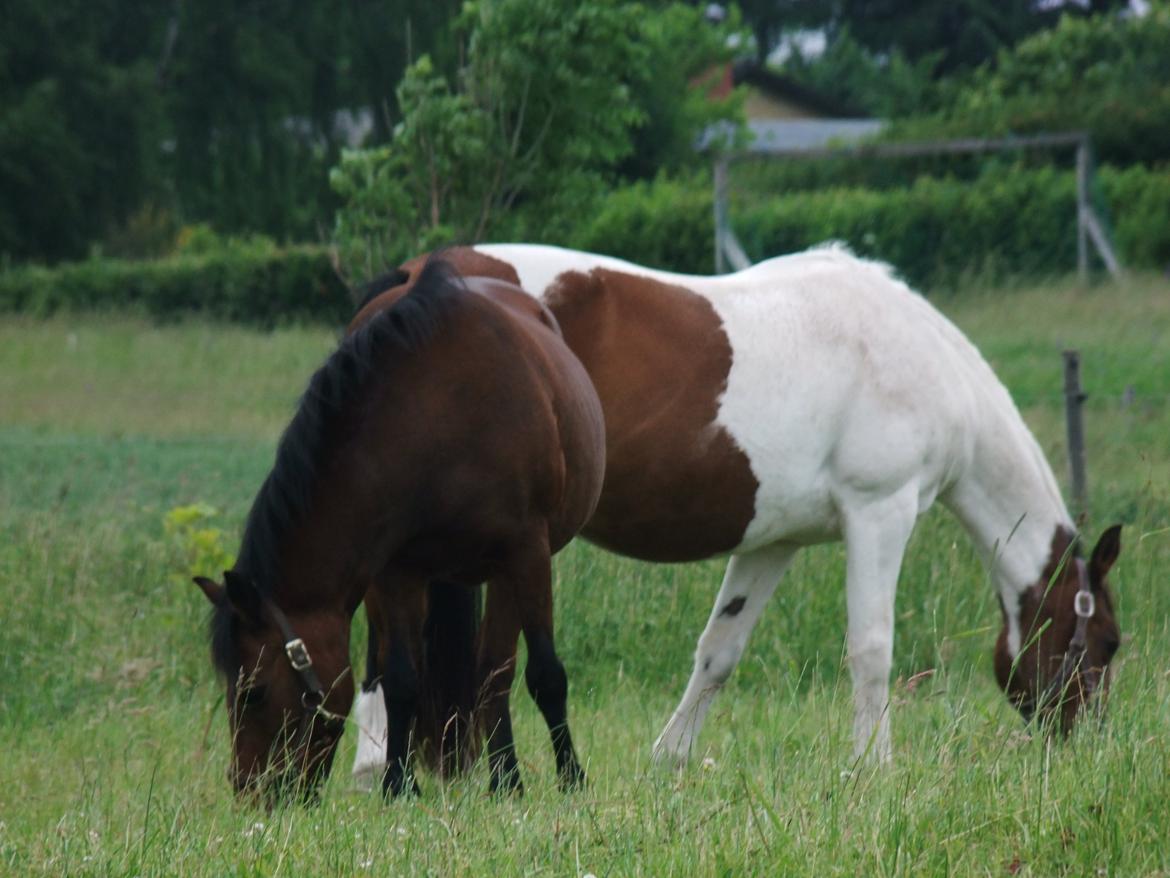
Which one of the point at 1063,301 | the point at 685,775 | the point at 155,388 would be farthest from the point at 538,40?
the point at 155,388

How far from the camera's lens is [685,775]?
3941 millimetres

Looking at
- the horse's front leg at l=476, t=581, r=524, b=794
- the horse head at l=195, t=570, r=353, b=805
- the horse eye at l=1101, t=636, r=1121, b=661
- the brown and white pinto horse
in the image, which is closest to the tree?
the brown and white pinto horse

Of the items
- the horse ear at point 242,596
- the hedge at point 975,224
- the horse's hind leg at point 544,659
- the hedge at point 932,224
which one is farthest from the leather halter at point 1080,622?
the hedge at point 975,224

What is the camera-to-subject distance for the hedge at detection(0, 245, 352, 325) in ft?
83.5

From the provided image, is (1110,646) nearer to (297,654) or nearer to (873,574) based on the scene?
(873,574)

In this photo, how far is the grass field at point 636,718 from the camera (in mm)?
3273

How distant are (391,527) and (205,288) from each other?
73.8ft

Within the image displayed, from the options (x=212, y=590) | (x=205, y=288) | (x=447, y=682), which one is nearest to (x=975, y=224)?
(x=205, y=288)

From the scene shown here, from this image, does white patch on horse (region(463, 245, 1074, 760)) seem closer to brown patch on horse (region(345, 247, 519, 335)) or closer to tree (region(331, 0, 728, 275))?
brown patch on horse (region(345, 247, 519, 335))

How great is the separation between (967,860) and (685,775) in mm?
890

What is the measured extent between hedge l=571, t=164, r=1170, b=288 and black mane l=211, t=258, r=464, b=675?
16.3 m

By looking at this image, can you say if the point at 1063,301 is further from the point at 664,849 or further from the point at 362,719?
the point at 664,849

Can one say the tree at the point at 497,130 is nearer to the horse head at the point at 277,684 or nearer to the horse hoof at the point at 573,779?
the horse head at the point at 277,684

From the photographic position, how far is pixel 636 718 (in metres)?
6.49
